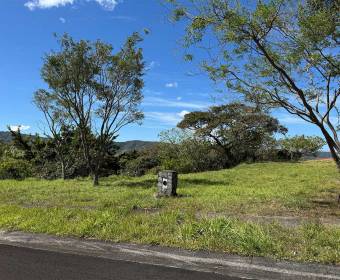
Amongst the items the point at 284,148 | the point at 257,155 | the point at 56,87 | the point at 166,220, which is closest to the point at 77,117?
the point at 56,87

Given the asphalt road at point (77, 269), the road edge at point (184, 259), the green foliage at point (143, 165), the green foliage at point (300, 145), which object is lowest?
the asphalt road at point (77, 269)

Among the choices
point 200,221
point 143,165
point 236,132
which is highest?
→ point 236,132

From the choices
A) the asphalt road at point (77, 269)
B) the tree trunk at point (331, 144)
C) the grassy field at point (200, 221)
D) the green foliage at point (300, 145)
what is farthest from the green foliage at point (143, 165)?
the asphalt road at point (77, 269)

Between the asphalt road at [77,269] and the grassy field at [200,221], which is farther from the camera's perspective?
the grassy field at [200,221]

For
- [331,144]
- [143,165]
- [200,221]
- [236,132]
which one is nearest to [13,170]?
[143,165]

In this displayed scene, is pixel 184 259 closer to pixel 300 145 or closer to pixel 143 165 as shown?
pixel 143 165

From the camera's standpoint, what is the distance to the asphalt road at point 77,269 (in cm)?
535

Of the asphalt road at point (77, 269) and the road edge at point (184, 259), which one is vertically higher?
the road edge at point (184, 259)

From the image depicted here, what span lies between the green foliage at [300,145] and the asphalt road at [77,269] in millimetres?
32539

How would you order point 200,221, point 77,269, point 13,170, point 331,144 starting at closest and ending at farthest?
point 77,269, point 200,221, point 331,144, point 13,170

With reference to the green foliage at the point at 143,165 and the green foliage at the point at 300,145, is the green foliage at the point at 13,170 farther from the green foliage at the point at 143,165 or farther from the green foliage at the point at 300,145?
the green foliage at the point at 300,145

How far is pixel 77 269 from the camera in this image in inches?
224

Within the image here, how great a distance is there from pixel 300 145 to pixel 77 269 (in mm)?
36789

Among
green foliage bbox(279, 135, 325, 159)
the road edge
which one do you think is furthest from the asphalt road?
green foliage bbox(279, 135, 325, 159)
